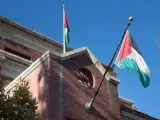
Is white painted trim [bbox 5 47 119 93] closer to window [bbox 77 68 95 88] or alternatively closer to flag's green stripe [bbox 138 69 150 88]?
window [bbox 77 68 95 88]

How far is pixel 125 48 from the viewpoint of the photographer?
65.5 feet

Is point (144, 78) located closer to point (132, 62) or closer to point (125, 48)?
point (132, 62)

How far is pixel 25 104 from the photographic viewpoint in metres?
16.6

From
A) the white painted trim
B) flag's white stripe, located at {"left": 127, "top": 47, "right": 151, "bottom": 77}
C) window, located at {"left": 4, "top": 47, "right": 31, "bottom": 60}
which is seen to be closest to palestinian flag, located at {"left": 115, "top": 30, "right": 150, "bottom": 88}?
flag's white stripe, located at {"left": 127, "top": 47, "right": 151, "bottom": 77}

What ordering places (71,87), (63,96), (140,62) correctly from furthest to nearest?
(71,87) < (140,62) < (63,96)

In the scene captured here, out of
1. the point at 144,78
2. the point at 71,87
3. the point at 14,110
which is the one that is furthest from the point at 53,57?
the point at 14,110

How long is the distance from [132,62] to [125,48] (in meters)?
0.85

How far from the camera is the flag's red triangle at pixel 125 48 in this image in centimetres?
1972

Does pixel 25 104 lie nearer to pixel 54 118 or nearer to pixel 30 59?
pixel 54 118

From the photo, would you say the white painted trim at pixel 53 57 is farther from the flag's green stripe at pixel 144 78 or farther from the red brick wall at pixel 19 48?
the red brick wall at pixel 19 48

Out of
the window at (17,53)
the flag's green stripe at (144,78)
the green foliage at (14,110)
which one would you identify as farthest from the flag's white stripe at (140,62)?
the window at (17,53)

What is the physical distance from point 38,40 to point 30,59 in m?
2.15

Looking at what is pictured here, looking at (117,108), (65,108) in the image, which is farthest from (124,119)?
(65,108)

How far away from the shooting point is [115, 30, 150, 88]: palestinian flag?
19469 mm
